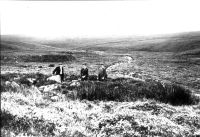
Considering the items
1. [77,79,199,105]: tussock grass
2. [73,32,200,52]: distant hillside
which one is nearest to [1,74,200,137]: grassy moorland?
[77,79,199,105]: tussock grass

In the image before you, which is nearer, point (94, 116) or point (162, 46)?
point (94, 116)

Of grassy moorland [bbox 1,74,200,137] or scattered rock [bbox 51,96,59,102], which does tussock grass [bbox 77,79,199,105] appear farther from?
scattered rock [bbox 51,96,59,102]

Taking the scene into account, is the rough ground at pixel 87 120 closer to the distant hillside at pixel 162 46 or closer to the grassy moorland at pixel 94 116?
the grassy moorland at pixel 94 116

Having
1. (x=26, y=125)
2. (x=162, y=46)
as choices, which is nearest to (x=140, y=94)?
(x=26, y=125)

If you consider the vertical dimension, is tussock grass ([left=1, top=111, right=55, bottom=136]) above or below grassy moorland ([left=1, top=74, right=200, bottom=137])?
above

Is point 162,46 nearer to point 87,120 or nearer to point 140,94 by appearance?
point 140,94

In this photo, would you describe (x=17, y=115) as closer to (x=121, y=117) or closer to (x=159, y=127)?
(x=121, y=117)

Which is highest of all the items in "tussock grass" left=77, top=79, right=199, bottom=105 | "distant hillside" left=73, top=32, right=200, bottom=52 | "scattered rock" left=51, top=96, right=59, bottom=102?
"scattered rock" left=51, top=96, right=59, bottom=102

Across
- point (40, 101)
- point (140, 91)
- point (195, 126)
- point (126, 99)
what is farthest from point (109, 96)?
point (195, 126)

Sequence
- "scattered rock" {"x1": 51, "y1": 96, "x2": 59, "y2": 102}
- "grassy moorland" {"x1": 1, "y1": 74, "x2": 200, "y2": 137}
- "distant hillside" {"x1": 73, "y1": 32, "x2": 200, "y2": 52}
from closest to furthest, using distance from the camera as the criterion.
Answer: "grassy moorland" {"x1": 1, "y1": 74, "x2": 200, "y2": 137} → "scattered rock" {"x1": 51, "y1": 96, "x2": 59, "y2": 102} → "distant hillside" {"x1": 73, "y1": 32, "x2": 200, "y2": 52}

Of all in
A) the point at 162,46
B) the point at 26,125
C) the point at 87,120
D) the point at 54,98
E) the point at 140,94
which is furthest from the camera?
the point at 162,46

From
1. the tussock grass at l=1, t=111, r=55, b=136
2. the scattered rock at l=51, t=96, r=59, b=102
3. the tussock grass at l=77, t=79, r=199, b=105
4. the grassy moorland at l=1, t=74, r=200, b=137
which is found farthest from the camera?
the tussock grass at l=77, t=79, r=199, b=105

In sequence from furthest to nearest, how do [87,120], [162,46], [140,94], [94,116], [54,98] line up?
[162,46] → [140,94] → [54,98] → [94,116] → [87,120]

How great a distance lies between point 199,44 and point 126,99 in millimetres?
115612
